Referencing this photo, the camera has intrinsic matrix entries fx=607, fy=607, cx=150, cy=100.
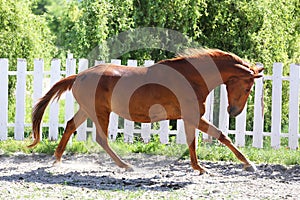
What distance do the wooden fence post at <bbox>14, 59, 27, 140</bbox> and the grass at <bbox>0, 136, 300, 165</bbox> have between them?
25 cm

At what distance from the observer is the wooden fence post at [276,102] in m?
9.09

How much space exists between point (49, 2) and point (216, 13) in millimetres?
20381

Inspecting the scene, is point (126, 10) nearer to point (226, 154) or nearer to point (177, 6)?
point (177, 6)

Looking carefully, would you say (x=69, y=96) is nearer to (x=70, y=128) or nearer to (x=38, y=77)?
(x=38, y=77)

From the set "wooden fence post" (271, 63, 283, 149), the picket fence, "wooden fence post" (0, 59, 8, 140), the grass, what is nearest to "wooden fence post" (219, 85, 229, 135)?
the picket fence

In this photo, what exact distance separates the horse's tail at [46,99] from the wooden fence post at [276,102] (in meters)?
3.14

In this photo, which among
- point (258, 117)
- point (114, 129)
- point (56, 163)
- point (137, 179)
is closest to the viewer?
point (137, 179)

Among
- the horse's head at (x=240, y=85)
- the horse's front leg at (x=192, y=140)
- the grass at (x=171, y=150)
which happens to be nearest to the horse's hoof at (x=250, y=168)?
the horse's front leg at (x=192, y=140)

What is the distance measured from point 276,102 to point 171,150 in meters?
1.75

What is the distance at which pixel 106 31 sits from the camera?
10289mm

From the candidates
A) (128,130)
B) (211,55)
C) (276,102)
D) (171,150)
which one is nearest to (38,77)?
(128,130)

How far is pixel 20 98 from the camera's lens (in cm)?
956

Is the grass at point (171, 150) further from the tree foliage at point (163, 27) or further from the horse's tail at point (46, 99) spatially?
the tree foliage at point (163, 27)

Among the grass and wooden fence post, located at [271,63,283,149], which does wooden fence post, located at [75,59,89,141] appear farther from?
wooden fence post, located at [271,63,283,149]
